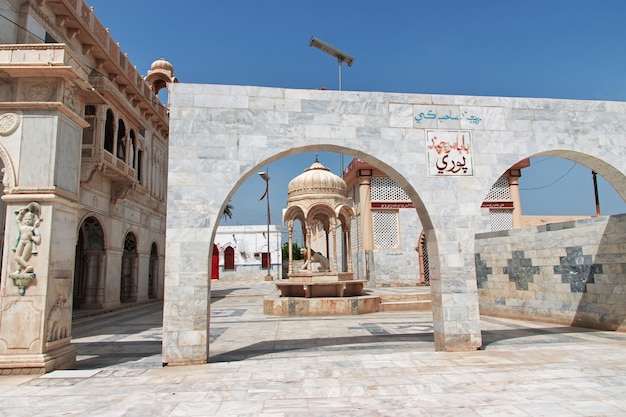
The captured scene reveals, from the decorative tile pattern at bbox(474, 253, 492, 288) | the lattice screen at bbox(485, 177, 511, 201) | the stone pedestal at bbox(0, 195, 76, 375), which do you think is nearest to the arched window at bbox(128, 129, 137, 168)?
the stone pedestal at bbox(0, 195, 76, 375)

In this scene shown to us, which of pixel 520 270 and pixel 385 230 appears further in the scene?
pixel 385 230

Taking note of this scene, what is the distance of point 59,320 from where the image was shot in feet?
20.6

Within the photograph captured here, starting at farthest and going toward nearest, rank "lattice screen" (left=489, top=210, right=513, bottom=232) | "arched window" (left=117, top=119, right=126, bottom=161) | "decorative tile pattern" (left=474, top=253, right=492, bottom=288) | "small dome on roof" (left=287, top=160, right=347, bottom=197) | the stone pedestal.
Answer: "lattice screen" (left=489, top=210, right=513, bottom=232)
"small dome on roof" (left=287, top=160, right=347, bottom=197)
"arched window" (left=117, top=119, right=126, bottom=161)
"decorative tile pattern" (left=474, top=253, right=492, bottom=288)
the stone pedestal

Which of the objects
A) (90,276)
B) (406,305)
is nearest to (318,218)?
(406,305)

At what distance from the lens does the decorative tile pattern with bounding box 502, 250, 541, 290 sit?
10.7 metres

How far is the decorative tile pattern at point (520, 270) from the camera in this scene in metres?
10.7

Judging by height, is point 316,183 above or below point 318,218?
above

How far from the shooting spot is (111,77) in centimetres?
1488

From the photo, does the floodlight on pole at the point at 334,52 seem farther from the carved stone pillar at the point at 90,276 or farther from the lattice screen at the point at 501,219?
→ the carved stone pillar at the point at 90,276

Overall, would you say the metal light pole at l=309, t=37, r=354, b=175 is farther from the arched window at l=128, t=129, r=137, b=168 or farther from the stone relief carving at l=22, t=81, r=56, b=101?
the stone relief carving at l=22, t=81, r=56, b=101

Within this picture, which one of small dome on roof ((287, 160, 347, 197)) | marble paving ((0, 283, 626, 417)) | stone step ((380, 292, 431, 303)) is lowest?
marble paving ((0, 283, 626, 417))

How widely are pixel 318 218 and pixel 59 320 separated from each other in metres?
12.5

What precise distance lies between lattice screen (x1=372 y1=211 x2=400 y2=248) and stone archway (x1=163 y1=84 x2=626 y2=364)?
1407cm

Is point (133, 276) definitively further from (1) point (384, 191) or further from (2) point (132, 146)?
(1) point (384, 191)
